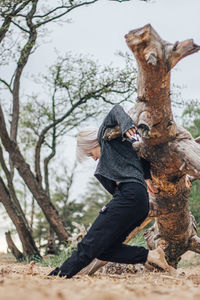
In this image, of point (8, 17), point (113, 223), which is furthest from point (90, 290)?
point (8, 17)

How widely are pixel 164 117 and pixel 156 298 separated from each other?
2359 mm

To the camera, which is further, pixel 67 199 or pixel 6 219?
pixel 6 219

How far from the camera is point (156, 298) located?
1.72 m

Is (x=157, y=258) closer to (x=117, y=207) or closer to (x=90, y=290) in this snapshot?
(x=117, y=207)

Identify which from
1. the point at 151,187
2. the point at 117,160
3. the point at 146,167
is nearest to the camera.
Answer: the point at 117,160

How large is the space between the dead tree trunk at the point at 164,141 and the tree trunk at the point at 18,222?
21.1 ft

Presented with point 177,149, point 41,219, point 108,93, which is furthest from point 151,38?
point 41,219

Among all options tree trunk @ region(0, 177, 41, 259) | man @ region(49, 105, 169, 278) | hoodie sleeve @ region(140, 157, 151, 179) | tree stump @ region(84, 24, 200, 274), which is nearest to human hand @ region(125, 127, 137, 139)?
man @ region(49, 105, 169, 278)

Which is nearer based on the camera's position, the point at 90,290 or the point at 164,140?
the point at 90,290

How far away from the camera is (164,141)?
4016mm

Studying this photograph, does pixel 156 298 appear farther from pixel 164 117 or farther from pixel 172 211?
pixel 172 211

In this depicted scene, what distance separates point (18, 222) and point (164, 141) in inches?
310

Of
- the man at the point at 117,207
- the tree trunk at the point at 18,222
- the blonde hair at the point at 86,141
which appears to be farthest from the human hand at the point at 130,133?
the tree trunk at the point at 18,222

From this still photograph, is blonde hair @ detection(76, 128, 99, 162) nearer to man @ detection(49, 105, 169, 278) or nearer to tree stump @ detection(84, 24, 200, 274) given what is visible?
man @ detection(49, 105, 169, 278)
